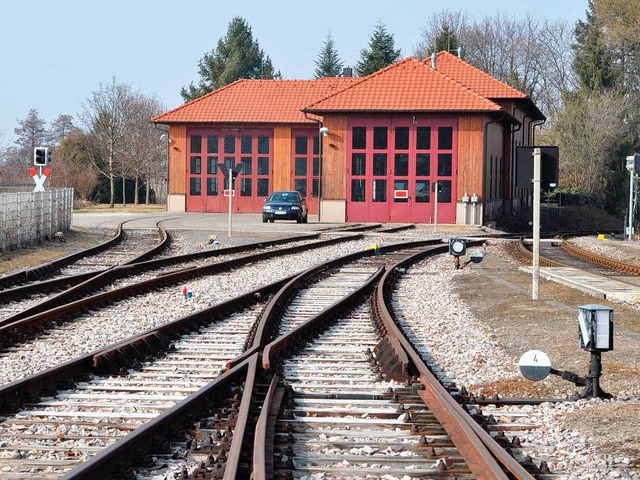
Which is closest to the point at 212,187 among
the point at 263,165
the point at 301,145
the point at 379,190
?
the point at 263,165

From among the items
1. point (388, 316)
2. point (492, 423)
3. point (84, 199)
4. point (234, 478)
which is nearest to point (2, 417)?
point (234, 478)

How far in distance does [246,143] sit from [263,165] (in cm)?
144

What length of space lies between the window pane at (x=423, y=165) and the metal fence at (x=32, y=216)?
54.6 feet

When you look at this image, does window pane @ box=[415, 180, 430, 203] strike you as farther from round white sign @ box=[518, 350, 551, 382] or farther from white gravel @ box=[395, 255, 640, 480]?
round white sign @ box=[518, 350, 551, 382]

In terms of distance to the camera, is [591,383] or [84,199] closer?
[591,383]

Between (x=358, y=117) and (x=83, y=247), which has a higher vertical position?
(x=358, y=117)

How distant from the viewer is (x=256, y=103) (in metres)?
60.0

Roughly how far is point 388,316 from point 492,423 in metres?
5.78

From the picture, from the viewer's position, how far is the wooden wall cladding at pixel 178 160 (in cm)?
5712

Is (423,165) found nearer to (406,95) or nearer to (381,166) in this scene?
(381,166)

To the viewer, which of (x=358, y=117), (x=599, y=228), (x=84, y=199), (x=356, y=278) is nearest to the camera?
(x=356, y=278)

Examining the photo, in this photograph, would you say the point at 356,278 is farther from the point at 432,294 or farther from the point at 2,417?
the point at 2,417

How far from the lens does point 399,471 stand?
631cm

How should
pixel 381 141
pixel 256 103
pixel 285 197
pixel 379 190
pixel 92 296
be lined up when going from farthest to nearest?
pixel 256 103 < pixel 381 141 < pixel 379 190 < pixel 285 197 < pixel 92 296
